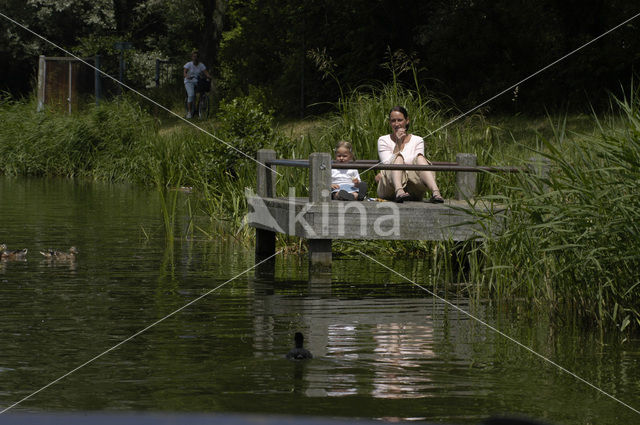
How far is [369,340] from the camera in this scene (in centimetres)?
866

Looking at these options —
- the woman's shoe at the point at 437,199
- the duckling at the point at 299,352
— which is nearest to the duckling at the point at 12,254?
the woman's shoe at the point at 437,199

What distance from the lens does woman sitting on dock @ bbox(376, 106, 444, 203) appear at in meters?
12.3

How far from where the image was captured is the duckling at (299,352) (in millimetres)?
7777

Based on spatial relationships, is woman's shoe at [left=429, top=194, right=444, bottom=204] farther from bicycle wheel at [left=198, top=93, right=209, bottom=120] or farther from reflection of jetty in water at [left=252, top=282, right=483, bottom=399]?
bicycle wheel at [left=198, top=93, right=209, bottom=120]

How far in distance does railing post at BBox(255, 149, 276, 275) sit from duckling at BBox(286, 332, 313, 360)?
530 cm

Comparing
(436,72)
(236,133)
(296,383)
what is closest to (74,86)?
(436,72)

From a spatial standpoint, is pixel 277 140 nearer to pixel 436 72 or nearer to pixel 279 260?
pixel 279 260

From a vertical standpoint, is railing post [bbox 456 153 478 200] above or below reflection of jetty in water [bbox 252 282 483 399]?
above

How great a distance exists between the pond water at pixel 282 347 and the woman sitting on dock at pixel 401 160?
0.90m

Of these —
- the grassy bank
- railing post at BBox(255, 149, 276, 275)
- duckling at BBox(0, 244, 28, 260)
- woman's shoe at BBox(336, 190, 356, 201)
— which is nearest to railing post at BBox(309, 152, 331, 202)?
woman's shoe at BBox(336, 190, 356, 201)

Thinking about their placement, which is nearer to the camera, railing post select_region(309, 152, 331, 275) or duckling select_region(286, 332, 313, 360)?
duckling select_region(286, 332, 313, 360)

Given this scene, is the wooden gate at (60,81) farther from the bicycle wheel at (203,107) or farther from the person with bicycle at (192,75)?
the bicycle wheel at (203,107)

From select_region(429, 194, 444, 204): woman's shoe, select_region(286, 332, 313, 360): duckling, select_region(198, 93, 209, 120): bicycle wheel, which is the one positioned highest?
select_region(198, 93, 209, 120): bicycle wheel

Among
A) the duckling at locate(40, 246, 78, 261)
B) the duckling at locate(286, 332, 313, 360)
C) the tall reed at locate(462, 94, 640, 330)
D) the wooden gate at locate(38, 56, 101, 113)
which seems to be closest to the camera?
the duckling at locate(286, 332, 313, 360)
